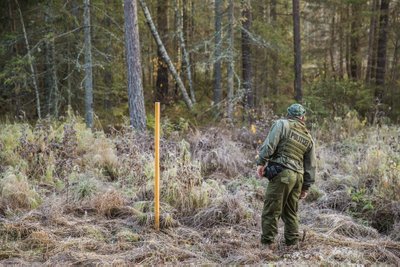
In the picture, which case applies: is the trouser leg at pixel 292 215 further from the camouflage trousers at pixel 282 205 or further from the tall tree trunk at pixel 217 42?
the tall tree trunk at pixel 217 42

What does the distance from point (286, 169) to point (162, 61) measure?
13.3 meters

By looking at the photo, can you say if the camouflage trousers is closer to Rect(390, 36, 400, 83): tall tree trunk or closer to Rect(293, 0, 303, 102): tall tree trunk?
Rect(293, 0, 303, 102): tall tree trunk

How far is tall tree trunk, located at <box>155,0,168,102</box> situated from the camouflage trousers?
12170mm

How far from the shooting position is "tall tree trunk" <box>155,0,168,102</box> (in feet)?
54.8

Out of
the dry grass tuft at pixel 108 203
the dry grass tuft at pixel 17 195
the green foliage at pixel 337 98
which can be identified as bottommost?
the dry grass tuft at pixel 108 203

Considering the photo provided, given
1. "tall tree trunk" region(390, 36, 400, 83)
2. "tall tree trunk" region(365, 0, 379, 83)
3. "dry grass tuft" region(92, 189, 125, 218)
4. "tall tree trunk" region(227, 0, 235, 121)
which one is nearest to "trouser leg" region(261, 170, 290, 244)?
"dry grass tuft" region(92, 189, 125, 218)

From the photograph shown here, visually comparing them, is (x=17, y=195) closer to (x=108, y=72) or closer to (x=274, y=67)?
(x=108, y=72)

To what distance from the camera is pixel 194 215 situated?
564cm

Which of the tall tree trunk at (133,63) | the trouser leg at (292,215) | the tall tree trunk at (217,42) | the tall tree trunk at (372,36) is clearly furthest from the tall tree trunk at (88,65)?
the tall tree trunk at (372,36)

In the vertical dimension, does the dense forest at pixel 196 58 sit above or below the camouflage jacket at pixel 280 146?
above

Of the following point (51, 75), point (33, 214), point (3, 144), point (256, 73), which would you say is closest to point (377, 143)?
point (33, 214)

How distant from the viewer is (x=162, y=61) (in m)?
17.1

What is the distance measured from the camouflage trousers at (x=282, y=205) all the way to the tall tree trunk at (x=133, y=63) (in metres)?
5.67

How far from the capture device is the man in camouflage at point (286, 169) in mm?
4570
